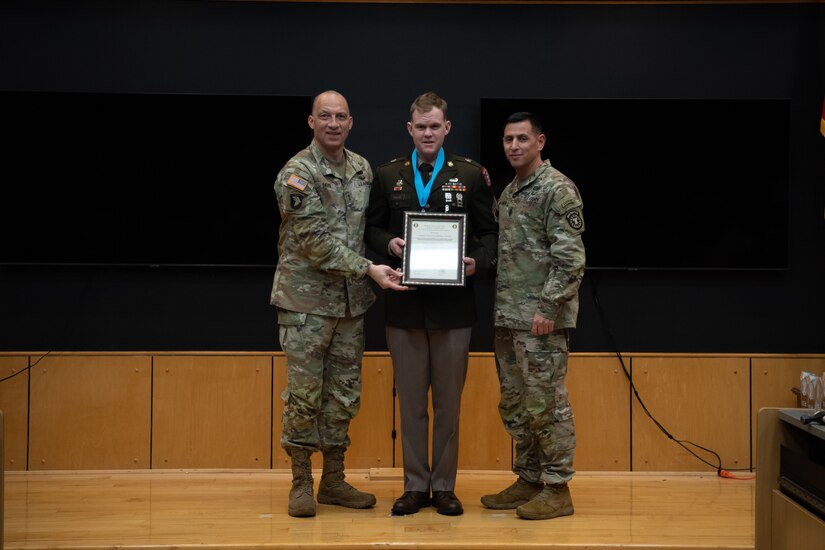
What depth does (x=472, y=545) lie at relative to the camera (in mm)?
3463

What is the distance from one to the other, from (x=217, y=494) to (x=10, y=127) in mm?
2235

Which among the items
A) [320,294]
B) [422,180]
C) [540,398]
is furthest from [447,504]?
[422,180]

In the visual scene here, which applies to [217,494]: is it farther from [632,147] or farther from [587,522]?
[632,147]

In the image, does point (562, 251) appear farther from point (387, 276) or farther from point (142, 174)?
point (142, 174)

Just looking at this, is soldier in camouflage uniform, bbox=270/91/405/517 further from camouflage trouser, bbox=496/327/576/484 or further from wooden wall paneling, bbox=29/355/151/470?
wooden wall paneling, bbox=29/355/151/470

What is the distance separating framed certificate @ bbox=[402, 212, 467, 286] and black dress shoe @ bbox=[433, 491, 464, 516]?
0.95 meters

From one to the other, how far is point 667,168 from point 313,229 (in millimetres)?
2071

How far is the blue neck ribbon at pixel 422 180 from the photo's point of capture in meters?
3.89

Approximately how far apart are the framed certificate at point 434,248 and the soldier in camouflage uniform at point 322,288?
10 cm

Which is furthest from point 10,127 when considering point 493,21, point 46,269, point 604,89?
point 604,89

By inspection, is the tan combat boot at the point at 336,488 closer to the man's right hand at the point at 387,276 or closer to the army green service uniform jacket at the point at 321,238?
the army green service uniform jacket at the point at 321,238

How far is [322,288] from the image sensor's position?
392 centimetres

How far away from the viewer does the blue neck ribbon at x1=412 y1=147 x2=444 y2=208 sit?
12.8ft

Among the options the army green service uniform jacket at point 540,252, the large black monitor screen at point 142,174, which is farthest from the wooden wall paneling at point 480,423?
the large black monitor screen at point 142,174
